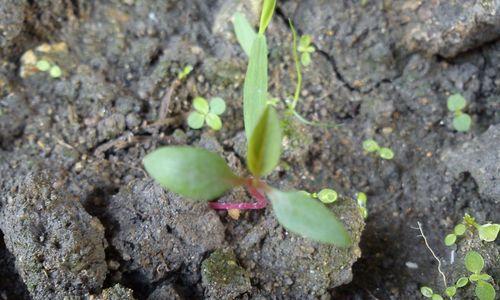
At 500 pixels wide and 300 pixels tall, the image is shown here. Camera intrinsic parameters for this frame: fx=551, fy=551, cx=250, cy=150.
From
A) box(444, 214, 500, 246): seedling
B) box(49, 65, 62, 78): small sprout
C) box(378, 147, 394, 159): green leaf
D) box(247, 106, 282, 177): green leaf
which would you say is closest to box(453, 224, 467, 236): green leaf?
box(444, 214, 500, 246): seedling

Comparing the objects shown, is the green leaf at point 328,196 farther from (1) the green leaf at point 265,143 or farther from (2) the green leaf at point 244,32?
(2) the green leaf at point 244,32

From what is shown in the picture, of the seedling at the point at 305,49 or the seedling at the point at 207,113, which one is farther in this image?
the seedling at the point at 305,49

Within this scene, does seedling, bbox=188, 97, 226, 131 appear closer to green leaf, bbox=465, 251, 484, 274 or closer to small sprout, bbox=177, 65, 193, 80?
small sprout, bbox=177, 65, 193, 80

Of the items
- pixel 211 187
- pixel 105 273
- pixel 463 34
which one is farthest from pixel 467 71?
pixel 105 273

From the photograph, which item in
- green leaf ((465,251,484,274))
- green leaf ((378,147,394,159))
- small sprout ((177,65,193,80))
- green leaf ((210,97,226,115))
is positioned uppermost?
small sprout ((177,65,193,80))

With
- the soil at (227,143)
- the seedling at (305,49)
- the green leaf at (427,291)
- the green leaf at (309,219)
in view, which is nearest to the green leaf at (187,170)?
the green leaf at (309,219)

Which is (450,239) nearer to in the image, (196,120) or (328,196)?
(328,196)
